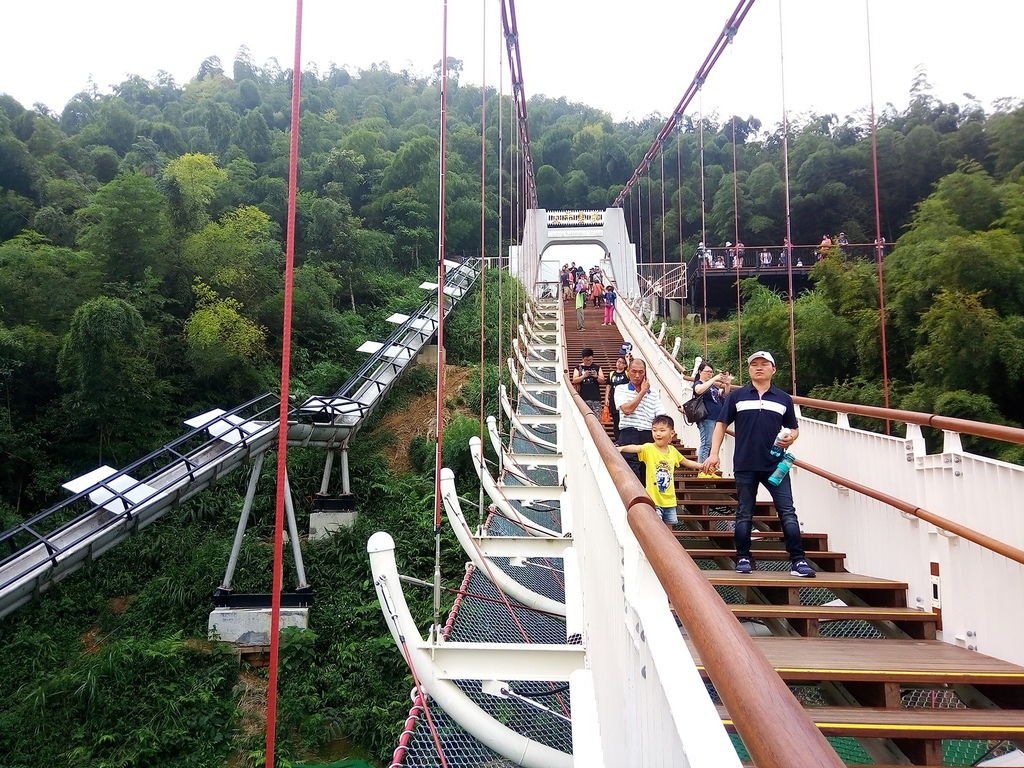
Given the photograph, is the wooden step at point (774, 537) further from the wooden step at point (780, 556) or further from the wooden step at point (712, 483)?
the wooden step at point (712, 483)

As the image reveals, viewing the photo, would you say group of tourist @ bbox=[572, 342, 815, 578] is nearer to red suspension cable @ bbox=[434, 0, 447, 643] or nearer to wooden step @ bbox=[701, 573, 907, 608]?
wooden step @ bbox=[701, 573, 907, 608]

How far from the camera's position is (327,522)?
1555 centimetres

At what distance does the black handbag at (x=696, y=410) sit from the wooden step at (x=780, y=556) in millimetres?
2056

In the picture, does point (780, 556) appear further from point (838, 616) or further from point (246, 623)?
point (246, 623)

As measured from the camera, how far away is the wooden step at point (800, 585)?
3338 millimetres

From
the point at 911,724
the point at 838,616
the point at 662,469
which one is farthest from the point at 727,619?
the point at 662,469

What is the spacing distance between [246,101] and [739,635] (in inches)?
2268

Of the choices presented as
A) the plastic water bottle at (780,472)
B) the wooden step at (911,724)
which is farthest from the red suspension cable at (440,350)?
the wooden step at (911,724)

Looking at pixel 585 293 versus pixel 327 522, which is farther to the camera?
pixel 585 293

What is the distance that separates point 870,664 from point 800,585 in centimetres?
82

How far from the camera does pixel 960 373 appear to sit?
39.0 ft

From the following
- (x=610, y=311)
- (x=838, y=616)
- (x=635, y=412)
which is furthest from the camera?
(x=610, y=311)

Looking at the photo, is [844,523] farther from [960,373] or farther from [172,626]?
[172,626]

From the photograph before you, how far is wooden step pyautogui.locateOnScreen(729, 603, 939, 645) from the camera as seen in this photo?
3074 millimetres
